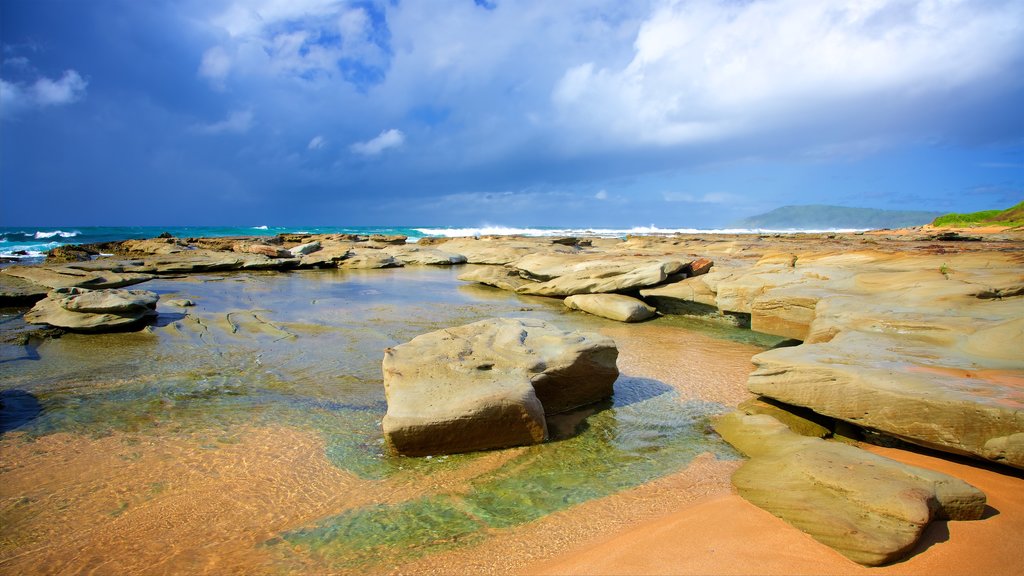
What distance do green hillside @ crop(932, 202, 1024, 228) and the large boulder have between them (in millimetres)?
39771

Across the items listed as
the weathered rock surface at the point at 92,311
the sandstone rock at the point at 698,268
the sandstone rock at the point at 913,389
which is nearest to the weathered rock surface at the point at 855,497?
the sandstone rock at the point at 913,389

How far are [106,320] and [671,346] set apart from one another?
9907mm

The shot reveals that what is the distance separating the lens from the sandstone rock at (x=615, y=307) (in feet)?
36.6

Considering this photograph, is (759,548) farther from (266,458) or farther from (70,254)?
(70,254)

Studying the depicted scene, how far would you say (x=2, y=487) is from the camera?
3.72 meters

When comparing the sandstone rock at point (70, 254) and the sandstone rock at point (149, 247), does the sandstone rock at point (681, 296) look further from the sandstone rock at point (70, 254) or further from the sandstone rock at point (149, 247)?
the sandstone rock at point (70, 254)

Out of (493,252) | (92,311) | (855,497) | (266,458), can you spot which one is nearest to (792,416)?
(855,497)

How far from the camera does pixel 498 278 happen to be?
17.0m

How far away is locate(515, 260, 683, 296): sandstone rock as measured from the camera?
12336mm

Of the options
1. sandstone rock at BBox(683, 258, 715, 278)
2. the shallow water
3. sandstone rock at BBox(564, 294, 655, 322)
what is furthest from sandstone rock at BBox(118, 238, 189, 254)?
sandstone rock at BBox(683, 258, 715, 278)

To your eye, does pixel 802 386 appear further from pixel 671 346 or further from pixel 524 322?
pixel 671 346

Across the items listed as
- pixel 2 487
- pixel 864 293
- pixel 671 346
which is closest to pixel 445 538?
pixel 2 487

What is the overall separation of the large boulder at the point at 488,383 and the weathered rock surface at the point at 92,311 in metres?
6.54

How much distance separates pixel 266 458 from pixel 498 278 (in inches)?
508
